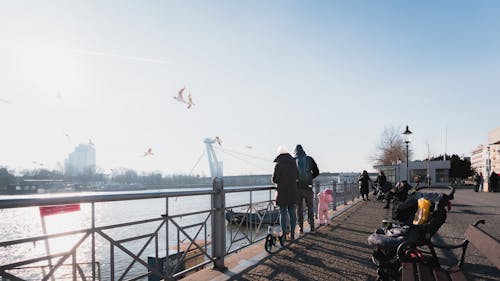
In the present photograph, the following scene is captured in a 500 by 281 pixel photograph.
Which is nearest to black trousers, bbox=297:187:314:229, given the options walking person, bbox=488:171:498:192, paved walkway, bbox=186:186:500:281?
paved walkway, bbox=186:186:500:281

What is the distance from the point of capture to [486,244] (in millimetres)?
2551

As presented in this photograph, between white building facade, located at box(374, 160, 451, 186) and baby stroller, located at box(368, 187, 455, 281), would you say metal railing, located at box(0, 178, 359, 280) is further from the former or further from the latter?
white building facade, located at box(374, 160, 451, 186)

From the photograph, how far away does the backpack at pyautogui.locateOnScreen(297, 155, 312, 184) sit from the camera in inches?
290

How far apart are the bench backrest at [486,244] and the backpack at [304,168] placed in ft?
14.1

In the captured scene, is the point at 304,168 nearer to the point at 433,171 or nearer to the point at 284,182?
the point at 284,182

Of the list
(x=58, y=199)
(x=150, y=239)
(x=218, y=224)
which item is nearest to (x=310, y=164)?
(x=218, y=224)

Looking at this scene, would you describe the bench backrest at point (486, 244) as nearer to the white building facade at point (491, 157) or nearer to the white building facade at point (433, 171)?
the white building facade at point (491, 157)

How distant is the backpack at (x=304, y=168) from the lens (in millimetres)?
7371

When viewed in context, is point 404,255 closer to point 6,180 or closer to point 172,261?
point 172,261

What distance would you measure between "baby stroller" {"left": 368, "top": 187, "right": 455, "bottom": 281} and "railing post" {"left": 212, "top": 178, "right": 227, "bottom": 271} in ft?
6.67

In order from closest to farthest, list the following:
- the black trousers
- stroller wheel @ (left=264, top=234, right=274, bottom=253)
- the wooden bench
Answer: the wooden bench < stroller wheel @ (left=264, top=234, right=274, bottom=253) < the black trousers

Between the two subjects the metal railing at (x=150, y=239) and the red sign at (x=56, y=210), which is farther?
the red sign at (x=56, y=210)

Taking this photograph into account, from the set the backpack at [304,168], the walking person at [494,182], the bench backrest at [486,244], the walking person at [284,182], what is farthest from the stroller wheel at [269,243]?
the walking person at [494,182]

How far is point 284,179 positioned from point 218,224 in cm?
187
